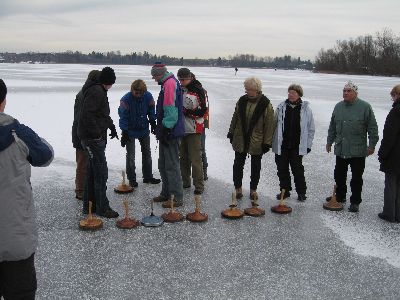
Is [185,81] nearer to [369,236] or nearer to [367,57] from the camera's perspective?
[369,236]

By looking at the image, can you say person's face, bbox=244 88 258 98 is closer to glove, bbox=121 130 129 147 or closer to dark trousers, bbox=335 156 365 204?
dark trousers, bbox=335 156 365 204

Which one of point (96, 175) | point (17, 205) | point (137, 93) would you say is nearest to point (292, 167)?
point (137, 93)

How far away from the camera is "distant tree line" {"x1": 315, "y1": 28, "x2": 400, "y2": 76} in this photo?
78.1 meters

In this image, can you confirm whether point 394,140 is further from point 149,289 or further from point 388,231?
→ point 149,289

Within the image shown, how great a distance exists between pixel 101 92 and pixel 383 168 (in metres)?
3.63

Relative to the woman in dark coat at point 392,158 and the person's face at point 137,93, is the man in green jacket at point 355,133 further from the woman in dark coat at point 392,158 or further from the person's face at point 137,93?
the person's face at point 137,93

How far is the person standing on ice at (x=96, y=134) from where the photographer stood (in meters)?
5.03

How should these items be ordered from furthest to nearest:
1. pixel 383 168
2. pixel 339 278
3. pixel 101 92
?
pixel 383 168
pixel 101 92
pixel 339 278

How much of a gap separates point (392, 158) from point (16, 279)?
14.7 feet

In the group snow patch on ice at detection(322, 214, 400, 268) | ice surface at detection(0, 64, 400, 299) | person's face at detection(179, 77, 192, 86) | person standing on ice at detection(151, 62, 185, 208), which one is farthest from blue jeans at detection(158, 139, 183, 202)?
snow patch on ice at detection(322, 214, 400, 268)

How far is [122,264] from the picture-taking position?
4.09 metres

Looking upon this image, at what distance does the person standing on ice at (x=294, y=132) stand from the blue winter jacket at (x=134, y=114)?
6.59 feet

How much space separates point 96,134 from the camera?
509 cm

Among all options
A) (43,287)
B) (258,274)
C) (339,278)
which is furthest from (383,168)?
(43,287)
